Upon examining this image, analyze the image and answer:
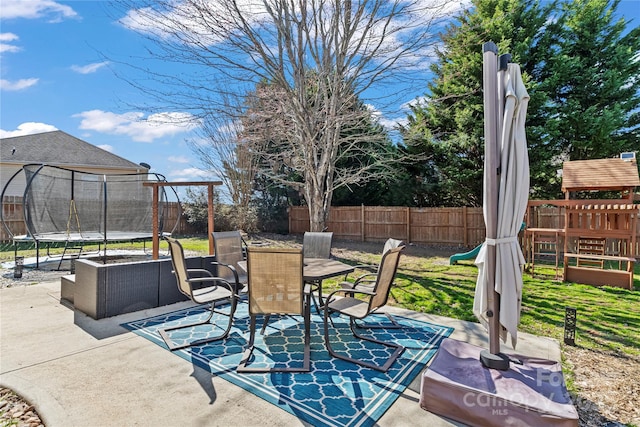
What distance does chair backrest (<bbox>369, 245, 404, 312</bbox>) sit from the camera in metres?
3.02

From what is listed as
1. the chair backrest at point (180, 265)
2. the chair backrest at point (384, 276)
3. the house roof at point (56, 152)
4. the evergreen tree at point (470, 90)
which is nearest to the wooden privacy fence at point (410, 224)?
the evergreen tree at point (470, 90)

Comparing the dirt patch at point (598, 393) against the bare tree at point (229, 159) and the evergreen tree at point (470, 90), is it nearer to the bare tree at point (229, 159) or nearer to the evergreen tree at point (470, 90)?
the evergreen tree at point (470, 90)

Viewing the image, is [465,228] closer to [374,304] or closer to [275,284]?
[374,304]

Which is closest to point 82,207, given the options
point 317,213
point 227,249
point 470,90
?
point 227,249

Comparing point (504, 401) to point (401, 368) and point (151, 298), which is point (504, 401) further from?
point (151, 298)

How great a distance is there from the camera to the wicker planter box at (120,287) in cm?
396

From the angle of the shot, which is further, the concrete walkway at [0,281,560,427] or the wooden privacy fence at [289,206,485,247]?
the wooden privacy fence at [289,206,485,247]

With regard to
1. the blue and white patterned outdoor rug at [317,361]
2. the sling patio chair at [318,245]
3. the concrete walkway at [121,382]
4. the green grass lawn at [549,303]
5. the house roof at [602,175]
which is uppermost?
the house roof at [602,175]

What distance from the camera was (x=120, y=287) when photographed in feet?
13.5

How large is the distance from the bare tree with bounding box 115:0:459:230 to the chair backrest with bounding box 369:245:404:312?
4578mm

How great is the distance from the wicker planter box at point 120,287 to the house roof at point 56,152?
12.1m

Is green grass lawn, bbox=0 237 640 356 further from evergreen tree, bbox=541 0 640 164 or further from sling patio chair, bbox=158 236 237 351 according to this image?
evergreen tree, bbox=541 0 640 164

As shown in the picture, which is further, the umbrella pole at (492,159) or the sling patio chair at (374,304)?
the sling patio chair at (374,304)

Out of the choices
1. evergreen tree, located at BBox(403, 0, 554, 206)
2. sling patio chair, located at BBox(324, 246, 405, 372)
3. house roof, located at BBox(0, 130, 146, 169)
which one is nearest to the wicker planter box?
sling patio chair, located at BBox(324, 246, 405, 372)
